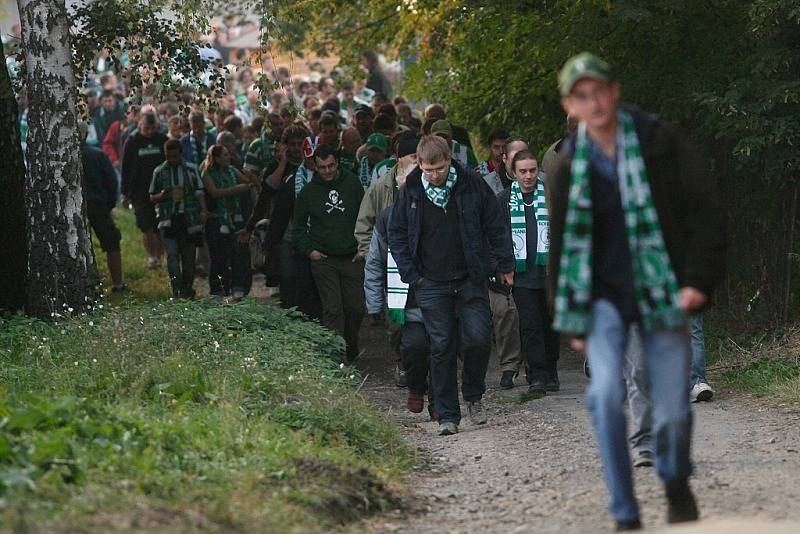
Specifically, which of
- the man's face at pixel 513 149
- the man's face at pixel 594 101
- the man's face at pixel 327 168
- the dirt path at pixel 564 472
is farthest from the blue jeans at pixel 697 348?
the man's face at pixel 594 101

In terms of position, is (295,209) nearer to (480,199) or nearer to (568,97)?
(480,199)

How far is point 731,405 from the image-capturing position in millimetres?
11523

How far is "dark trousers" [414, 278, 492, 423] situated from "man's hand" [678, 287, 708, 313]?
13.5 feet

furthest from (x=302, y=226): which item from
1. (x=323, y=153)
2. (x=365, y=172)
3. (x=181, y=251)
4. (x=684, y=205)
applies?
(x=684, y=205)

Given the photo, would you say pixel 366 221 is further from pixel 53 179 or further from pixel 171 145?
pixel 171 145

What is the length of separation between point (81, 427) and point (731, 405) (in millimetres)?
5443

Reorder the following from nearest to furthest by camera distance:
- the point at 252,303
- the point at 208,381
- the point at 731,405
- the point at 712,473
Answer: the point at 712,473 → the point at 208,381 → the point at 731,405 → the point at 252,303

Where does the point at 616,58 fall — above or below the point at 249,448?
above

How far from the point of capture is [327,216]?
1393 centimetres

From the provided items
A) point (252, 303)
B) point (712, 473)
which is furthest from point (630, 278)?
point (252, 303)

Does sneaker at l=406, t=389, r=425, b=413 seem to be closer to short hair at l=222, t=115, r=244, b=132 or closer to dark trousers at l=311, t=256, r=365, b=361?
dark trousers at l=311, t=256, r=365, b=361

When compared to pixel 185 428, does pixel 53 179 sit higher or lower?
higher

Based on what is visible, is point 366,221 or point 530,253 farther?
point 366,221

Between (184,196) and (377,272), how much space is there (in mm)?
7547
